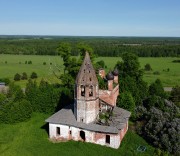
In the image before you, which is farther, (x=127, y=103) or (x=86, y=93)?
(x=127, y=103)

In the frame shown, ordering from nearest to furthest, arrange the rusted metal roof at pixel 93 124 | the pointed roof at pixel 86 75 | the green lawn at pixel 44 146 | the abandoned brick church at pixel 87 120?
the green lawn at pixel 44 146 → the rusted metal roof at pixel 93 124 → the abandoned brick church at pixel 87 120 → the pointed roof at pixel 86 75

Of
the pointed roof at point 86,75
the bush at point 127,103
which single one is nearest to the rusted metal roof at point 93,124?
the bush at point 127,103

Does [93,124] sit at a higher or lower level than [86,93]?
lower

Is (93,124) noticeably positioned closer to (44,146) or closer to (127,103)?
(44,146)

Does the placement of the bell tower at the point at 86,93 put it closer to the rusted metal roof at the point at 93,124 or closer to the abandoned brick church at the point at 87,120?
the abandoned brick church at the point at 87,120

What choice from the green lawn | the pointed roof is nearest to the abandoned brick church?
the pointed roof

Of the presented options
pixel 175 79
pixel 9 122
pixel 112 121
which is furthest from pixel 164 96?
pixel 175 79

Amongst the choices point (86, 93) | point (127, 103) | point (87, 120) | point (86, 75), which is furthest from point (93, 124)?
point (127, 103)
